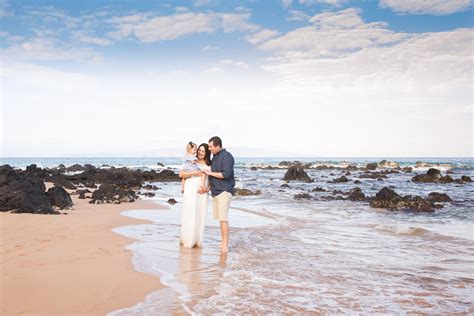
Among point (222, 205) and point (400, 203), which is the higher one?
point (222, 205)

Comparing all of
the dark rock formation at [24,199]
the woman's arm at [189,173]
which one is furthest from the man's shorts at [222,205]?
the dark rock formation at [24,199]

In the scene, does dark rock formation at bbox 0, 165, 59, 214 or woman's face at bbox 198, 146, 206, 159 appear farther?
dark rock formation at bbox 0, 165, 59, 214

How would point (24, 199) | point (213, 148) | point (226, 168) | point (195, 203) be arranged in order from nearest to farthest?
1. point (226, 168)
2. point (213, 148)
3. point (195, 203)
4. point (24, 199)

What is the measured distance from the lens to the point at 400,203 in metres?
17.7

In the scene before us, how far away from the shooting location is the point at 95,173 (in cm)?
3228

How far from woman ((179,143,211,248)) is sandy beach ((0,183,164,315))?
3.90 feet

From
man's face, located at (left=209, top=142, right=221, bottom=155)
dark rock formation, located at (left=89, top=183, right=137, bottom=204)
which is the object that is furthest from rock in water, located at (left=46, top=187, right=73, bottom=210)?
man's face, located at (left=209, top=142, right=221, bottom=155)

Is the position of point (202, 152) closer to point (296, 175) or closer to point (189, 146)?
point (189, 146)

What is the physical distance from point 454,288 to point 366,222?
7.65 metres

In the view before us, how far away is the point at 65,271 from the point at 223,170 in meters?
3.39

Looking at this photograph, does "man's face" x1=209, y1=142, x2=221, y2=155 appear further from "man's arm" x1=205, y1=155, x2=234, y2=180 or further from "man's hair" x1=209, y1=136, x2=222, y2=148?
"man's arm" x1=205, y1=155, x2=234, y2=180

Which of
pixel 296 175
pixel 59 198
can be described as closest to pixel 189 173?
pixel 59 198

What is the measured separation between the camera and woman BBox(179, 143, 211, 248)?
8000mm

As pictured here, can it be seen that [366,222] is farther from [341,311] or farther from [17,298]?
[17,298]
